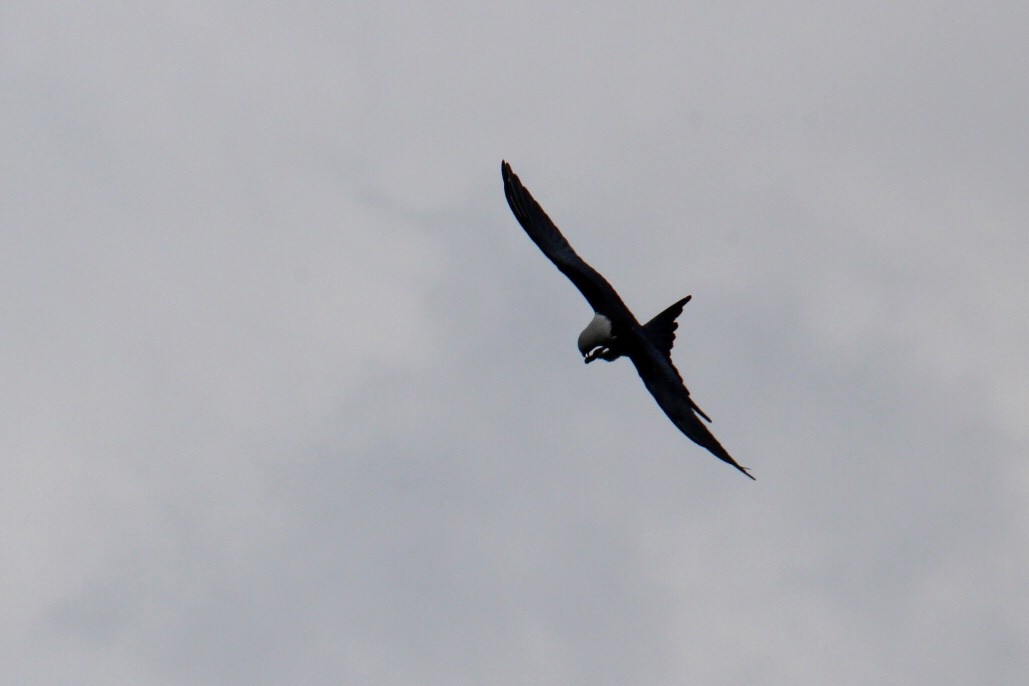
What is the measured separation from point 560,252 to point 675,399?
4.38 meters

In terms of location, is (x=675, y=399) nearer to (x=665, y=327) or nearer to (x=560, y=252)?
(x=665, y=327)

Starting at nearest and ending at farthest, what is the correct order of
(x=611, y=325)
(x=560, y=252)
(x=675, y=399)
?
1. (x=675, y=399)
2. (x=611, y=325)
3. (x=560, y=252)

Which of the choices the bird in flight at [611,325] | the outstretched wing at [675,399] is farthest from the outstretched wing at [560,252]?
the outstretched wing at [675,399]

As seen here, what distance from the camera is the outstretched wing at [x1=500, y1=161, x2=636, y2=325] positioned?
29531mm

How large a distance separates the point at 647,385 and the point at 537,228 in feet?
13.9

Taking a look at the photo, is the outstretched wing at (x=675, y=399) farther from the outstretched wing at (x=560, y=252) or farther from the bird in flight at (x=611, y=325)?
the outstretched wing at (x=560, y=252)

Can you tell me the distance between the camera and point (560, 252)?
30.3 m

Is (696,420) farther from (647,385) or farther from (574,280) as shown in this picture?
(574,280)

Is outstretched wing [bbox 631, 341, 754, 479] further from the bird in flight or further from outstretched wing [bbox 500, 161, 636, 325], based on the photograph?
outstretched wing [bbox 500, 161, 636, 325]

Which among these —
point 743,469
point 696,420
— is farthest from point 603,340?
point 743,469

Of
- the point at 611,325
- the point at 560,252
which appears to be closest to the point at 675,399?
the point at 611,325

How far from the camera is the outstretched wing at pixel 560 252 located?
29531 millimetres

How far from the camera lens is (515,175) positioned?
30328mm

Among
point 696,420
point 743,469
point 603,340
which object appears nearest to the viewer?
point 743,469
